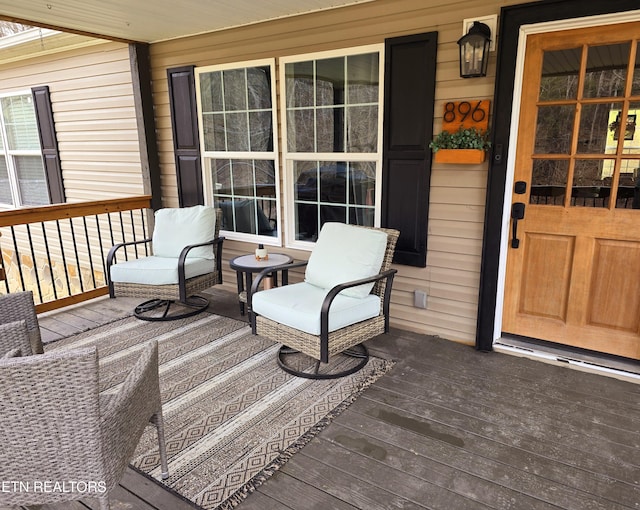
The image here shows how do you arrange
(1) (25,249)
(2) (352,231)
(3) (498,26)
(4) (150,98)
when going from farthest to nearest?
(1) (25,249) → (4) (150,98) → (2) (352,231) → (3) (498,26)

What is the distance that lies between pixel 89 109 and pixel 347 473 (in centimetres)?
528

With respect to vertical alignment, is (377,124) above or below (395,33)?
below

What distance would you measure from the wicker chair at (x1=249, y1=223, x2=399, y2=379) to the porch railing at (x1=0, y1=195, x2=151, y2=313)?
2.02 m

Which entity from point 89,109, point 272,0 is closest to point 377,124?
point 272,0

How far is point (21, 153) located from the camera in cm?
655

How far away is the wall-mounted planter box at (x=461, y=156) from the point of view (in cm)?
293

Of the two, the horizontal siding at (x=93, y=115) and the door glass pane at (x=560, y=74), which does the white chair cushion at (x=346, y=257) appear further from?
the horizontal siding at (x=93, y=115)

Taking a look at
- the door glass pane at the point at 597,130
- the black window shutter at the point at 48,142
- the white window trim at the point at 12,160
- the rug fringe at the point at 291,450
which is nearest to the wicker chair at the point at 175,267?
the rug fringe at the point at 291,450

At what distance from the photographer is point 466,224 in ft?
10.5

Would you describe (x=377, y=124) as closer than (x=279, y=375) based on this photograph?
No

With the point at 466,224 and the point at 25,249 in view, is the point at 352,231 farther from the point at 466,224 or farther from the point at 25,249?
the point at 25,249

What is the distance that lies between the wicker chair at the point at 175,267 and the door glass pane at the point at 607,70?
3.06 meters

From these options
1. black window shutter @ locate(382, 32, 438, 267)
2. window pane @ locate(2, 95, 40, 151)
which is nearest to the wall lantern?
black window shutter @ locate(382, 32, 438, 267)

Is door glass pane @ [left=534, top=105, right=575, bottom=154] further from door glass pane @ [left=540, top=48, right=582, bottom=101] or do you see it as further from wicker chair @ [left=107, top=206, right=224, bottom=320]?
wicker chair @ [left=107, top=206, right=224, bottom=320]
